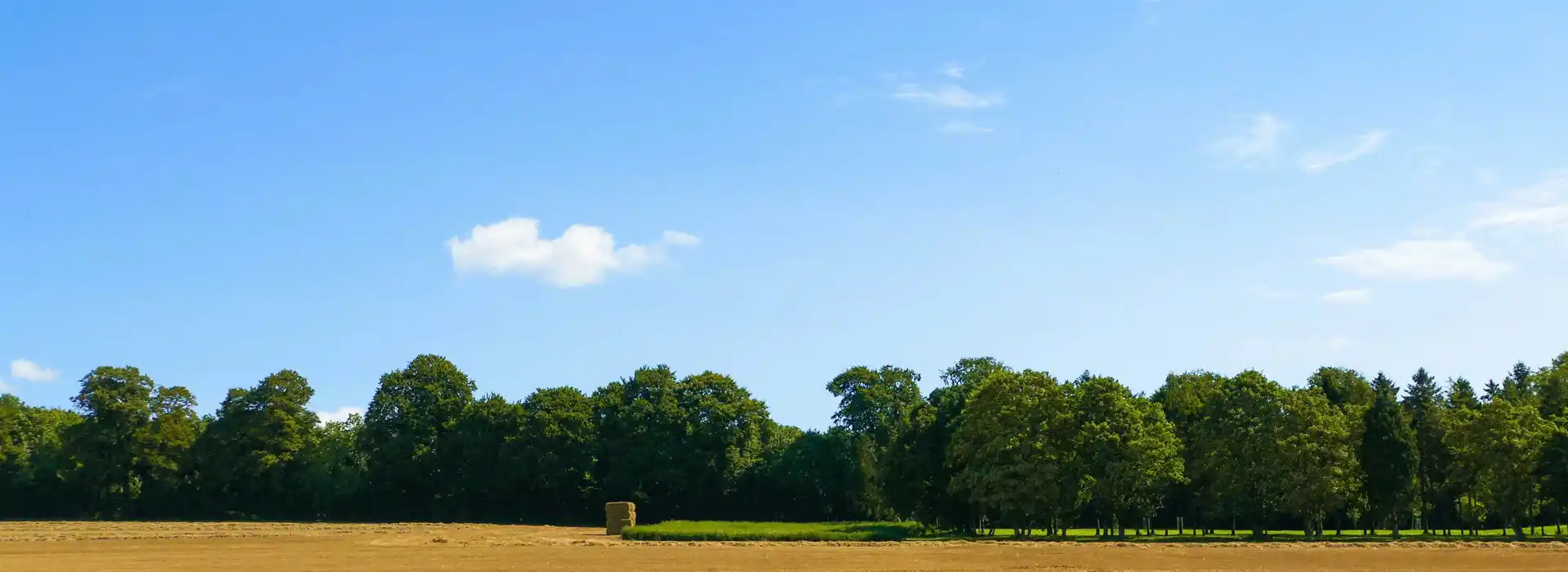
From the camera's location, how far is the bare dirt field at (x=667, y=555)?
1634 inches

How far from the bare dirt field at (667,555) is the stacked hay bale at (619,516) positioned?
3.71m

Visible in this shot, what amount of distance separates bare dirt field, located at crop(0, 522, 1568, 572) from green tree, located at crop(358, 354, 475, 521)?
101 feet

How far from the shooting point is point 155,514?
9531cm

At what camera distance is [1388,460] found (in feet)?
232

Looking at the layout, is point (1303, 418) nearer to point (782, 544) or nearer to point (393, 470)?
point (782, 544)

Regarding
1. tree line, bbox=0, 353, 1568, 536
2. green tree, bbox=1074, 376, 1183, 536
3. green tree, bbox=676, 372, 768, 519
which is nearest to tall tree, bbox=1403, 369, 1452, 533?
tree line, bbox=0, 353, 1568, 536

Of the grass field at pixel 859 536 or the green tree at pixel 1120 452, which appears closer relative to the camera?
the grass field at pixel 859 536

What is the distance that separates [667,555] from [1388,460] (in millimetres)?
46115

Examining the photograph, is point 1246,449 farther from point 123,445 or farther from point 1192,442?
point 123,445

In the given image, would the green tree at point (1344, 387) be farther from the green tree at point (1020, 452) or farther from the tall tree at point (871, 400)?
the tall tree at point (871, 400)

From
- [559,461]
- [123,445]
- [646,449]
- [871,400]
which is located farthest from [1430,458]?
[123,445]

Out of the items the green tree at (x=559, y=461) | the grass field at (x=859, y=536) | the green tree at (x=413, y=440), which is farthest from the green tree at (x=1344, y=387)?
the green tree at (x=413, y=440)

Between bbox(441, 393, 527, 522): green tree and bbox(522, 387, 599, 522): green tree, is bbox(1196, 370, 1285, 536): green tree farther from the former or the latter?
bbox(441, 393, 527, 522): green tree

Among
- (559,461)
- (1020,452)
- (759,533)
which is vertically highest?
(1020,452)
